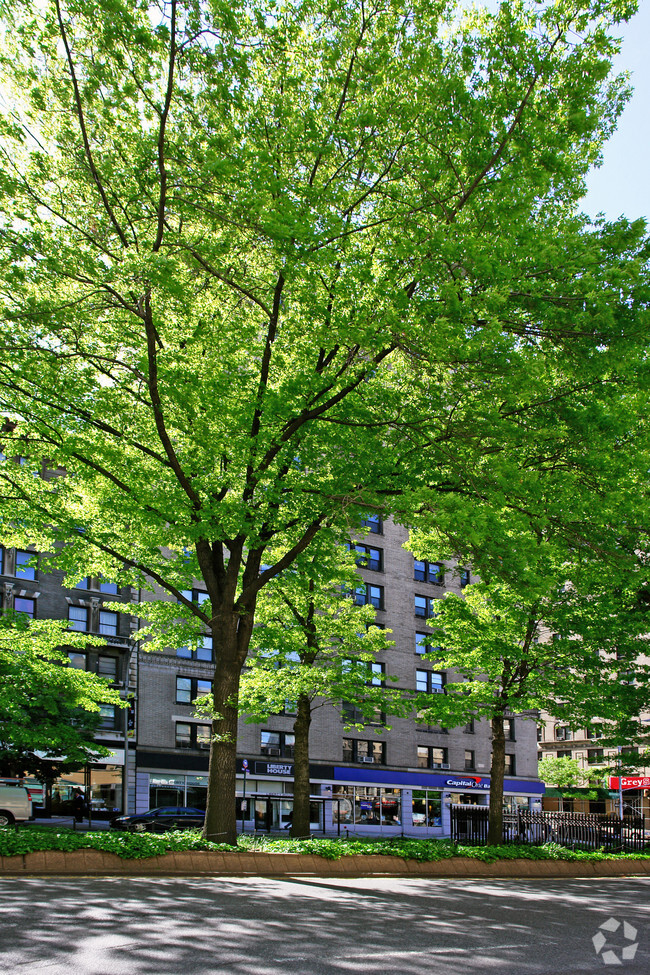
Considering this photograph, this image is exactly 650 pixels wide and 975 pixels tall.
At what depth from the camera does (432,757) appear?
50.9 meters

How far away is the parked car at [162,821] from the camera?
30359 millimetres

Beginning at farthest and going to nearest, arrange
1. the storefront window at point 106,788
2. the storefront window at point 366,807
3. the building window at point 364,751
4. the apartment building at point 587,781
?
the apartment building at point 587,781
the building window at point 364,751
the storefront window at point 366,807
the storefront window at point 106,788

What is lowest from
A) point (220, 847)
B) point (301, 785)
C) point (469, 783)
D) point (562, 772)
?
point (562, 772)

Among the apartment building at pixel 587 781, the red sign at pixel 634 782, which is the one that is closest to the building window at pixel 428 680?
the apartment building at pixel 587 781

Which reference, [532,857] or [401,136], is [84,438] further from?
[532,857]

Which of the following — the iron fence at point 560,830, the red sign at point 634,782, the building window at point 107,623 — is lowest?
the red sign at point 634,782

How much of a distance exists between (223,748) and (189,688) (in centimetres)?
2731

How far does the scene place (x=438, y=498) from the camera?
535 inches

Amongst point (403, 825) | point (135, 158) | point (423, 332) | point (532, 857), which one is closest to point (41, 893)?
point (423, 332)

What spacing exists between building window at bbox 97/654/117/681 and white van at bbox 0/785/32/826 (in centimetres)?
1185

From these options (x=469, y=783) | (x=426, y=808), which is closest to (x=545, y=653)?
(x=426, y=808)

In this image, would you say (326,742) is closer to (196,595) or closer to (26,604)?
(196,595)

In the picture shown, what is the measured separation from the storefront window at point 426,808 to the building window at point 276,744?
32.2 feet

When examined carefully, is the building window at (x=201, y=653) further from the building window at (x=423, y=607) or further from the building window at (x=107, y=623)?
the building window at (x=423, y=607)
